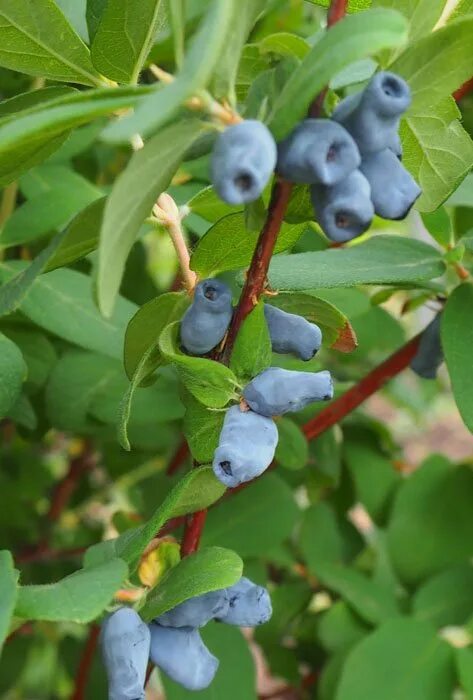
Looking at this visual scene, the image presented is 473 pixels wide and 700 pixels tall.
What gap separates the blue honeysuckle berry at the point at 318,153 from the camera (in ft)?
1.44

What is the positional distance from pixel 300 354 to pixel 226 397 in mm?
57

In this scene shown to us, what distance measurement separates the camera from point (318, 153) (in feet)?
1.43

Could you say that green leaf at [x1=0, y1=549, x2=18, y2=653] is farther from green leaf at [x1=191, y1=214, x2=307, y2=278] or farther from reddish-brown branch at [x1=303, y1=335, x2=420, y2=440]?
reddish-brown branch at [x1=303, y1=335, x2=420, y2=440]

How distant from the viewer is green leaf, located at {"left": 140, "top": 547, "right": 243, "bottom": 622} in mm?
527

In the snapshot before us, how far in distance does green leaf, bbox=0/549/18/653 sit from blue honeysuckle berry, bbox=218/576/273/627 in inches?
6.0

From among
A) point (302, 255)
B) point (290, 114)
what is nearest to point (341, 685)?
point (302, 255)

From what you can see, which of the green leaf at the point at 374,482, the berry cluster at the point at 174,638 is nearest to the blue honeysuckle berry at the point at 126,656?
the berry cluster at the point at 174,638

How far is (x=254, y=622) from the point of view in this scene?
598 mm

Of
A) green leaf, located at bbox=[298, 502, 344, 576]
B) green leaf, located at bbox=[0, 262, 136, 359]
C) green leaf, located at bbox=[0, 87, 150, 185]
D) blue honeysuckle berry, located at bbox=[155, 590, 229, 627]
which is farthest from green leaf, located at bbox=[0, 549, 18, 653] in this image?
green leaf, located at bbox=[298, 502, 344, 576]

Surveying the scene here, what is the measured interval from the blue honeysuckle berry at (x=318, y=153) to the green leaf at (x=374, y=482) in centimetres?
80

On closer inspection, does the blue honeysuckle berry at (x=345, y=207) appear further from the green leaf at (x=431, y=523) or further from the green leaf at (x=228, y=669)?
the green leaf at (x=431, y=523)

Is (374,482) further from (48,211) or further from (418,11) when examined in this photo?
(418,11)

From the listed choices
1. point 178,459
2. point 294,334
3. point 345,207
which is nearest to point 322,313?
point 294,334

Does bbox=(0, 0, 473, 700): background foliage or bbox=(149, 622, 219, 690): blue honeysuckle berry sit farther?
bbox=(149, 622, 219, 690): blue honeysuckle berry
